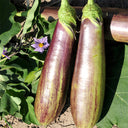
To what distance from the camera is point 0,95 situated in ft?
5.65

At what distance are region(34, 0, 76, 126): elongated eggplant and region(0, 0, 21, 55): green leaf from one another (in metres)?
0.40

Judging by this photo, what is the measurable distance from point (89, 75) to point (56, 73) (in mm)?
221

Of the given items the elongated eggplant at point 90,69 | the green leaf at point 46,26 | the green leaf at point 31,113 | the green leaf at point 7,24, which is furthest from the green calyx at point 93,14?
the green leaf at point 31,113

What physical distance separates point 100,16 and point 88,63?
32 centimetres

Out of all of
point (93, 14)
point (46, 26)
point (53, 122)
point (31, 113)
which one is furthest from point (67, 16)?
point (53, 122)

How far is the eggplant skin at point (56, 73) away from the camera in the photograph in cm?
141

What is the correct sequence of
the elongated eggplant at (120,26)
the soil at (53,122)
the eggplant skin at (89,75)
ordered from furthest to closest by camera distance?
the soil at (53,122)
the elongated eggplant at (120,26)
the eggplant skin at (89,75)

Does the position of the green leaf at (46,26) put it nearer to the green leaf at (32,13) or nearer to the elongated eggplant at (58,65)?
the green leaf at (32,13)

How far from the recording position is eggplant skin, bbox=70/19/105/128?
53.1 inches

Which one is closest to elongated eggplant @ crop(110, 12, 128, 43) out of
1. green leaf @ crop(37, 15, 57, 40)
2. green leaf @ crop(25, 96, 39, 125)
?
green leaf @ crop(37, 15, 57, 40)

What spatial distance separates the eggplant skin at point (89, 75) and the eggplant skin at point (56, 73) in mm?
72

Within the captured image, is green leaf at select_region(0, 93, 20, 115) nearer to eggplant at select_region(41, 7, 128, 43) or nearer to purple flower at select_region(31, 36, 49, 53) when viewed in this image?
purple flower at select_region(31, 36, 49, 53)

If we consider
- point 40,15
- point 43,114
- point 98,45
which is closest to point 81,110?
point 43,114

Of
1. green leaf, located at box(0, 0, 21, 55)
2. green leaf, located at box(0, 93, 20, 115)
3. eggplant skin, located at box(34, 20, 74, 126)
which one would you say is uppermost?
green leaf, located at box(0, 0, 21, 55)
